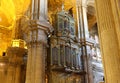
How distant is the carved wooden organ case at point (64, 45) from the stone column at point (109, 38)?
7345 millimetres

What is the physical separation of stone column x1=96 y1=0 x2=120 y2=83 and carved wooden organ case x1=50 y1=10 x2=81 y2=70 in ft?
24.1

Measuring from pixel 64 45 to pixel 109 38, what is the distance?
8530 millimetres

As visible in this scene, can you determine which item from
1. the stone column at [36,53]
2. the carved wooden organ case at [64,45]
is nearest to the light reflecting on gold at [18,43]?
the carved wooden organ case at [64,45]

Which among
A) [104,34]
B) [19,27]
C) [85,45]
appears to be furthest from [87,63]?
[104,34]

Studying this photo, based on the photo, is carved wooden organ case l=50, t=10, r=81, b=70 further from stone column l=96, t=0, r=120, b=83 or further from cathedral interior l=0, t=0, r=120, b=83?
stone column l=96, t=0, r=120, b=83

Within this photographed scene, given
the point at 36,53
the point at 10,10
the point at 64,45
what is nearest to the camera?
the point at 36,53

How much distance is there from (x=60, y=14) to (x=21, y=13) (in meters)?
3.76

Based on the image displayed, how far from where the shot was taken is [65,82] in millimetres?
13539

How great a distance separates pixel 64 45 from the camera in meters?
14.7

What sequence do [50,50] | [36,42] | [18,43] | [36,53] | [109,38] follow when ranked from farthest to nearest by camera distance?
[18,43] → [50,50] → [36,42] → [36,53] → [109,38]

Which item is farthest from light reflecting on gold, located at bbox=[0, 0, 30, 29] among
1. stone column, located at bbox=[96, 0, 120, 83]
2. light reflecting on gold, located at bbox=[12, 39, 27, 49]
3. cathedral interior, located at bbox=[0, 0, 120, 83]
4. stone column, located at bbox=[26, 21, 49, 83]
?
stone column, located at bbox=[96, 0, 120, 83]

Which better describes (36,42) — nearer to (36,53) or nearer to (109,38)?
(36,53)

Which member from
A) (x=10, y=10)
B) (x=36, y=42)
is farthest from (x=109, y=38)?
(x=10, y=10)

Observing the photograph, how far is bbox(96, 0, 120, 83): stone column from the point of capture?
5.77m
